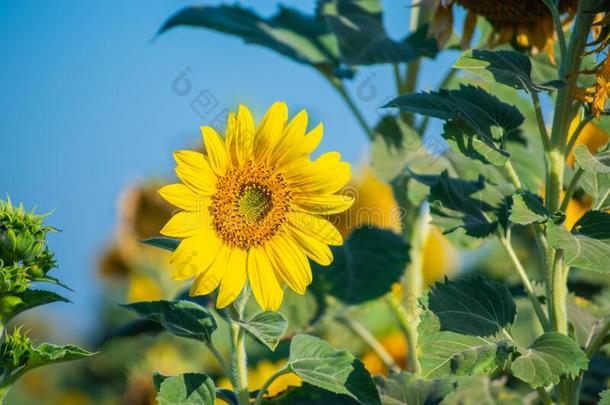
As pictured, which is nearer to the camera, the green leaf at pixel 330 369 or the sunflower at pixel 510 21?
the green leaf at pixel 330 369

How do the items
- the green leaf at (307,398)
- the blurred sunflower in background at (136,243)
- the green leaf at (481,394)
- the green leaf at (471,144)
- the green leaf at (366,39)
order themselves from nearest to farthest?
the green leaf at (471,144) → the green leaf at (307,398) → the green leaf at (481,394) → the green leaf at (366,39) → the blurred sunflower in background at (136,243)

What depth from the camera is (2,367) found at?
0.99 meters

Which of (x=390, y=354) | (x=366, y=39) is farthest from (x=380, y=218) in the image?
(x=366, y=39)

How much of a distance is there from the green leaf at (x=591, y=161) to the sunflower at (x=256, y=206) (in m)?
0.25

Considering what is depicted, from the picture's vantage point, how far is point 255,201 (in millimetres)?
1057

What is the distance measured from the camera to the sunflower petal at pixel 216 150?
99 cm

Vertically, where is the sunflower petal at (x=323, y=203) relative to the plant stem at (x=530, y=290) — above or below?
above

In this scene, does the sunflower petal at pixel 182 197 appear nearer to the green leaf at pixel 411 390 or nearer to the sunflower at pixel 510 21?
the green leaf at pixel 411 390

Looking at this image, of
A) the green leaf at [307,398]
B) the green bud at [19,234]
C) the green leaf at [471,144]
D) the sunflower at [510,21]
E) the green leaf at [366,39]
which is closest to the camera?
the green bud at [19,234]

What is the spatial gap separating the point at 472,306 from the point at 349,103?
76 centimetres

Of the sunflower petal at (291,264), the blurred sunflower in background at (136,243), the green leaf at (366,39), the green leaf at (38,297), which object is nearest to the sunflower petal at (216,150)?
the sunflower petal at (291,264)

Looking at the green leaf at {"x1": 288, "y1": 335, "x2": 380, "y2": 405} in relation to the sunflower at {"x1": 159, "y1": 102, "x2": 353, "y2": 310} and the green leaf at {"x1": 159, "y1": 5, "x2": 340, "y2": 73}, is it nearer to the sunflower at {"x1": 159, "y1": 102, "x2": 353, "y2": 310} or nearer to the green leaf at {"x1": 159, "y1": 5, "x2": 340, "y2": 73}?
the sunflower at {"x1": 159, "y1": 102, "x2": 353, "y2": 310}

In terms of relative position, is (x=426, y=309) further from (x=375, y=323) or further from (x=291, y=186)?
(x=375, y=323)

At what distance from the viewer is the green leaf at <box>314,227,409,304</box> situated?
4.99 ft
